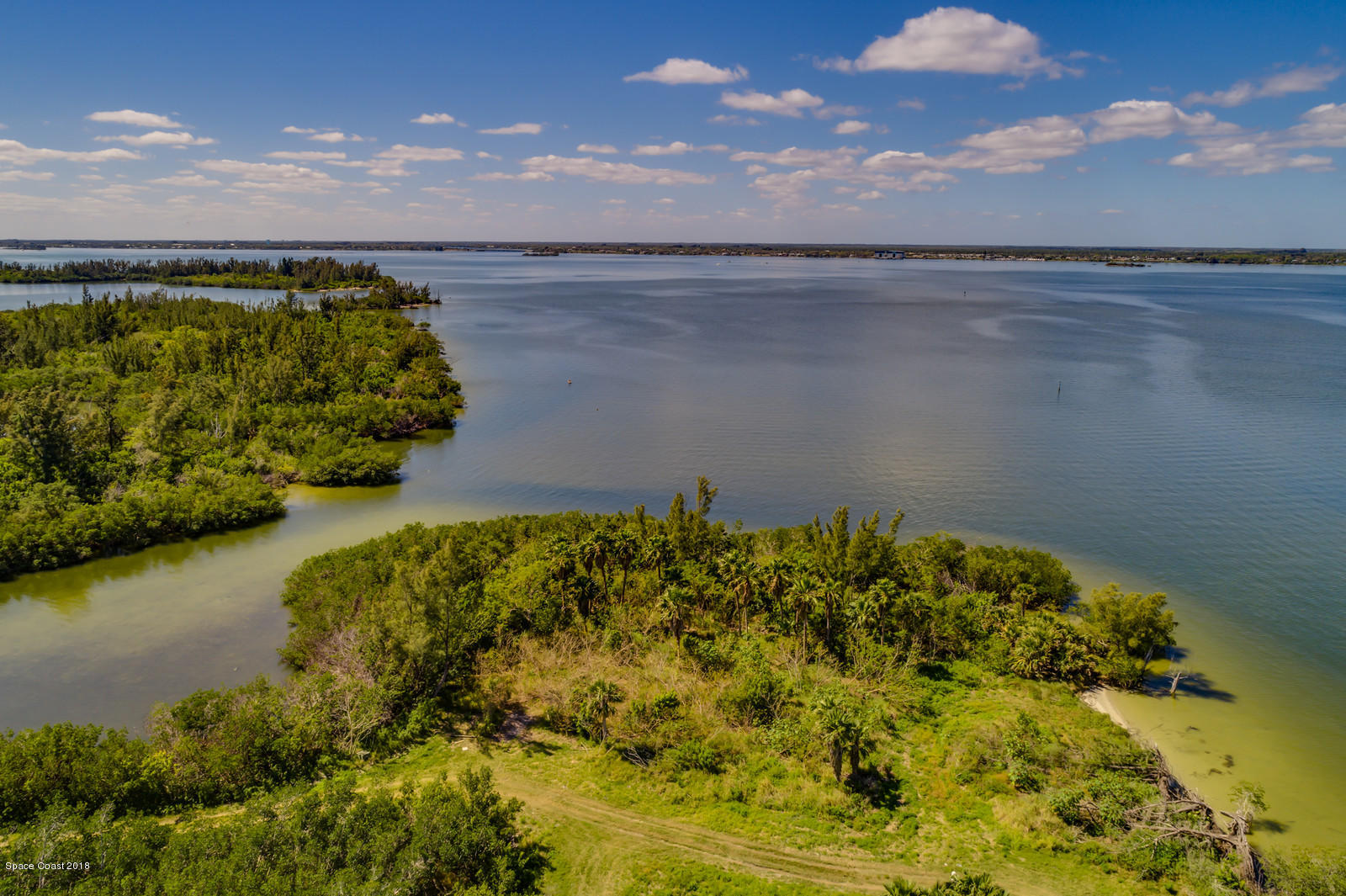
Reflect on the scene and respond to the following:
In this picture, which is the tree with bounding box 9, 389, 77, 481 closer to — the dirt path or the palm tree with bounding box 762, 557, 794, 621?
the dirt path

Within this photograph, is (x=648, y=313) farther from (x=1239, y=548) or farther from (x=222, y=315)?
(x=1239, y=548)

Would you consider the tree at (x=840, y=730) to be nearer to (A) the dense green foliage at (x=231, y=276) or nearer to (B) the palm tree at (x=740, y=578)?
(B) the palm tree at (x=740, y=578)

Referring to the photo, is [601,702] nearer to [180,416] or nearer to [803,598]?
[803,598]

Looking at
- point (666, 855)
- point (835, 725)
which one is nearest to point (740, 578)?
point (835, 725)

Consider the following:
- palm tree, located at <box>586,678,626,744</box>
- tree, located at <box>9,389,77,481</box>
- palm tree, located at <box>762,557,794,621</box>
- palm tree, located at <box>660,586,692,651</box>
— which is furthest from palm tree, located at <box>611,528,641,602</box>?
tree, located at <box>9,389,77,481</box>

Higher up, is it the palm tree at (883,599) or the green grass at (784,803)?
the palm tree at (883,599)

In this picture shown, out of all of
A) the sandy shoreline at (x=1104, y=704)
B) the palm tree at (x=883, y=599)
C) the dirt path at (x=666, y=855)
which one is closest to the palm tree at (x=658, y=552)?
the palm tree at (x=883, y=599)
